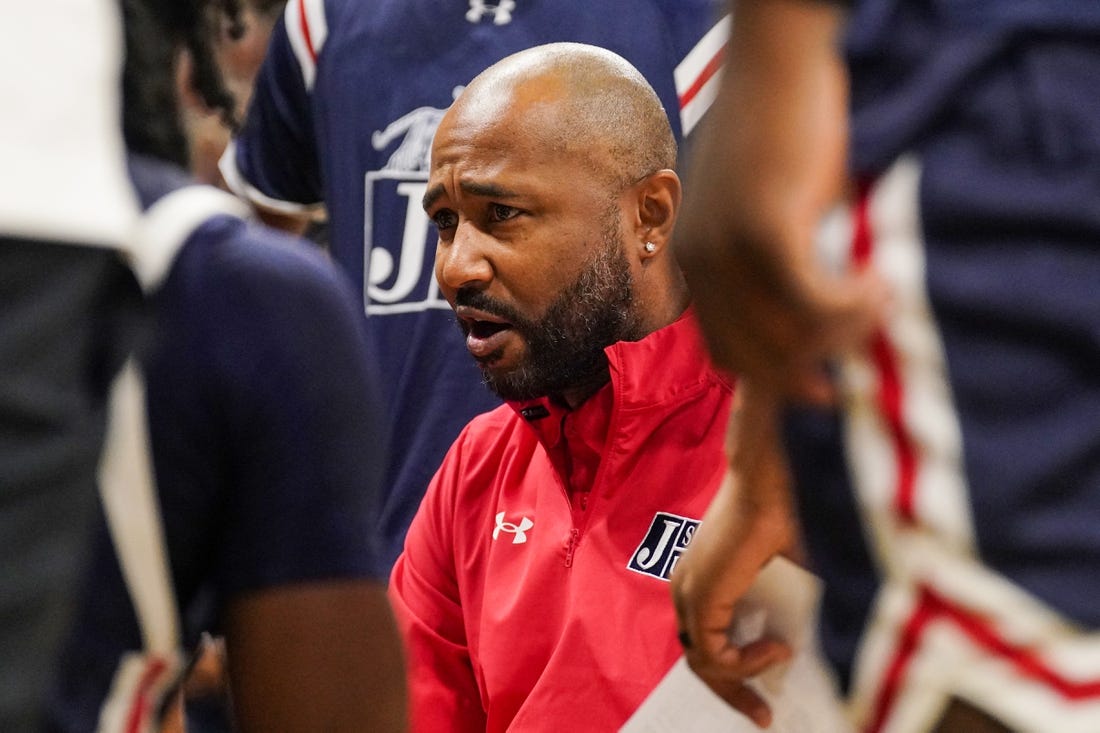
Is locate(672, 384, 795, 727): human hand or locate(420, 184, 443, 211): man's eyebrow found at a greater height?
locate(672, 384, 795, 727): human hand

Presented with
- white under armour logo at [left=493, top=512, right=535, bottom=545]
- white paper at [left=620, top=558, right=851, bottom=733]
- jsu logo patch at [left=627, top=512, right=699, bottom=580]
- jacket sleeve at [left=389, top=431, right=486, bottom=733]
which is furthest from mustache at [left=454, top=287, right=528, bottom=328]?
white paper at [left=620, top=558, right=851, bottom=733]

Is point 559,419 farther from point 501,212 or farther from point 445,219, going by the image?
point 445,219

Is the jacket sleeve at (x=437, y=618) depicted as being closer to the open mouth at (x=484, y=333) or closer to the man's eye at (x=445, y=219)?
the open mouth at (x=484, y=333)

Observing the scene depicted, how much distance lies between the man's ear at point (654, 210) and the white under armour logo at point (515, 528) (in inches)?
21.3

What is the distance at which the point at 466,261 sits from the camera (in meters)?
2.38

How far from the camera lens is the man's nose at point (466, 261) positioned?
2.37 metres

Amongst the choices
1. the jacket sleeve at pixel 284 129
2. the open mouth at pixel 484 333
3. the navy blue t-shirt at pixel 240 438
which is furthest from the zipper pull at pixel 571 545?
the jacket sleeve at pixel 284 129

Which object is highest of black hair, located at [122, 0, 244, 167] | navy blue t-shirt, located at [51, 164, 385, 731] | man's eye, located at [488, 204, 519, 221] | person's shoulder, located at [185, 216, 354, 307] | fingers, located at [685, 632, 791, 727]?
black hair, located at [122, 0, 244, 167]

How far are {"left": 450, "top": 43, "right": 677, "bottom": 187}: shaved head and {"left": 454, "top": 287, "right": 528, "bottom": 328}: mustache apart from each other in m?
0.25

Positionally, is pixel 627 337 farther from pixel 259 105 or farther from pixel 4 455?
pixel 4 455

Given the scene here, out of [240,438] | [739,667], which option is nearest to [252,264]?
[240,438]

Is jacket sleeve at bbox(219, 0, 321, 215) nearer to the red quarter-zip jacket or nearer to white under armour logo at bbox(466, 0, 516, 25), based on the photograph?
white under armour logo at bbox(466, 0, 516, 25)

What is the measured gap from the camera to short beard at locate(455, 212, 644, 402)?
7.45ft

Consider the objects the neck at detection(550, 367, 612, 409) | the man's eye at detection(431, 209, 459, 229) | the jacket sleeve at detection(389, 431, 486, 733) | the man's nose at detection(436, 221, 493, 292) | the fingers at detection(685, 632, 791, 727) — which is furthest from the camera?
the man's eye at detection(431, 209, 459, 229)
